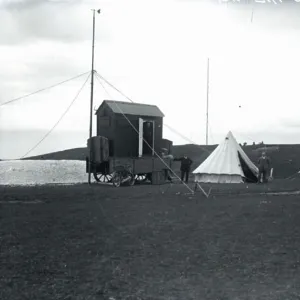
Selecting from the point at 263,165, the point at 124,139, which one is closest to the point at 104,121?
the point at 124,139

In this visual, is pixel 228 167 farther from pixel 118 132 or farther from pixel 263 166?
pixel 118 132

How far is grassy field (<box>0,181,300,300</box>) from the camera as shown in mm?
6086

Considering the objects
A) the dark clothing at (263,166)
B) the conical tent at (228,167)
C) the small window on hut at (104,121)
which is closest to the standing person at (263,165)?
the dark clothing at (263,166)

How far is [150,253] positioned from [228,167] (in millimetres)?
22754

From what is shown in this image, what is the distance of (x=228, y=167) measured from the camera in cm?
3050

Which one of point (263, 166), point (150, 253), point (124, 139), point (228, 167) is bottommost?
point (150, 253)

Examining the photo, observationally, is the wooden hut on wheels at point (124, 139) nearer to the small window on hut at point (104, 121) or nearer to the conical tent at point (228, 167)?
the small window on hut at point (104, 121)

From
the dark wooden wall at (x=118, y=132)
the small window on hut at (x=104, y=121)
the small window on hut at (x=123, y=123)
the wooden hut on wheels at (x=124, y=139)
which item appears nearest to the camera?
the wooden hut on wheels at (x=124, y=139)

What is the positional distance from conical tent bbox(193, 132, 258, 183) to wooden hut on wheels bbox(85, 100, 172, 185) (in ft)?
9.12

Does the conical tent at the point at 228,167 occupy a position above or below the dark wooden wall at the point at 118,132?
below

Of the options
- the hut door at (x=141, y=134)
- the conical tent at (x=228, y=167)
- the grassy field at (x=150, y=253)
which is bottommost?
the grassy field at (x=150, y=253)

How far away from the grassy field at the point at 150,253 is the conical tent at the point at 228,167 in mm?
15280

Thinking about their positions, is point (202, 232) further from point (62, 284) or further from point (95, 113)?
point (95, 113)

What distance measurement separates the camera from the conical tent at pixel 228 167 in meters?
30.4
